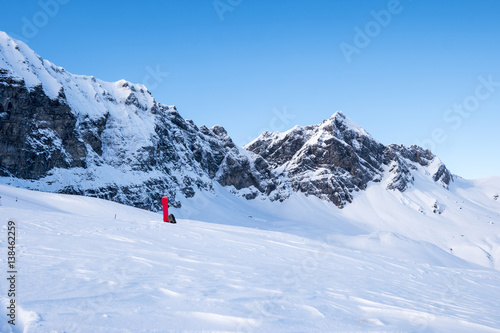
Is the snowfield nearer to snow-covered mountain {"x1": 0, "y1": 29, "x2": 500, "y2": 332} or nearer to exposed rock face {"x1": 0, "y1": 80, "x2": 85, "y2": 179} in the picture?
snow-covered mountain {"x1": 0, "y1": 29, "x2": 500, "y2": 332}

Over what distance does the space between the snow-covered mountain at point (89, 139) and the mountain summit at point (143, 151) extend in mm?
Result: 287

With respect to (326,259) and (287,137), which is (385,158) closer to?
(287,137)

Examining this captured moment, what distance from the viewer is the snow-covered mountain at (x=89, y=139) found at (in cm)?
7419

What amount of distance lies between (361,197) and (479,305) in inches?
5718

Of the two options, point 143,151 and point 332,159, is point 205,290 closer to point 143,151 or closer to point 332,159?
point 143,151

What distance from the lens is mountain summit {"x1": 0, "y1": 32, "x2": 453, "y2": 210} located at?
75.9m

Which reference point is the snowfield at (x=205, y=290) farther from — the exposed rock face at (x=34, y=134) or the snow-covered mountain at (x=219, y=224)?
the exposed rock face at (x=34, y=134)

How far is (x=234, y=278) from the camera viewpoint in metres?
7.39

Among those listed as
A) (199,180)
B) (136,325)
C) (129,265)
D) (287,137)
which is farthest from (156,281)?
(287,137)

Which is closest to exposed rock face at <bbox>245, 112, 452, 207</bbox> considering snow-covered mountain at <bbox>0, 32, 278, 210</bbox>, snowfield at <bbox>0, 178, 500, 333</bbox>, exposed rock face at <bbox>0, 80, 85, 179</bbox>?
snow-covered mountain at <bbox>0, 32, 278, 210</bbox>

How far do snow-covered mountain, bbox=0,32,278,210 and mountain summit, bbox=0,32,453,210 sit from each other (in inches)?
11.3

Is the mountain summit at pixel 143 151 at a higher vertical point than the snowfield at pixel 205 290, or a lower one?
higher

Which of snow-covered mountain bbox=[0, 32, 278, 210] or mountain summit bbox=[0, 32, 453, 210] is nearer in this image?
snow-covered mountain bbox=[0, 32, 278, 210]

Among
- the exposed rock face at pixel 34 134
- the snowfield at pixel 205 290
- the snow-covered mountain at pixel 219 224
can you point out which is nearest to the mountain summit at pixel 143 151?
the exposed rock face at pixel 34 134
